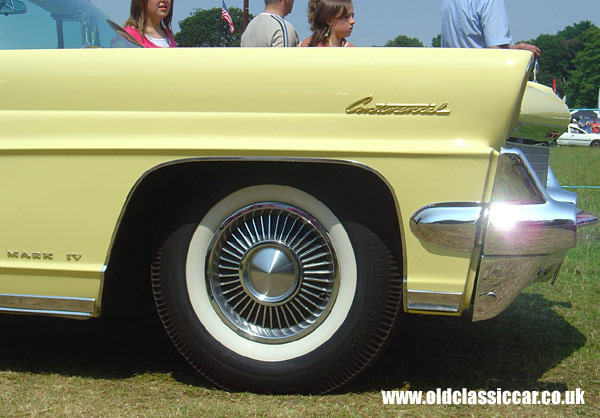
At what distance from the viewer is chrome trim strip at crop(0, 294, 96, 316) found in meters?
2.76

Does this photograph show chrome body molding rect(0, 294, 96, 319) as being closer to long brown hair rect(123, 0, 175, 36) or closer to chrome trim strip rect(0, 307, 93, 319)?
chrome trim strip rect(0, 307, 93, 319)

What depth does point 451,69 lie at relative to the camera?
98.0 inches

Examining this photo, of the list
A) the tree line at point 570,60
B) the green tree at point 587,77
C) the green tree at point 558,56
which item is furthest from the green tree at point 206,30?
the green tree at point 558,56

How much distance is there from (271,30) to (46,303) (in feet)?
6.33

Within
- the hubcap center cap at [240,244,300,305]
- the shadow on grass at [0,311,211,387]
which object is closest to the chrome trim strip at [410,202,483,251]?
the hubcap center cap at [240,244,300,305]

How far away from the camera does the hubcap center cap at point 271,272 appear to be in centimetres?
269

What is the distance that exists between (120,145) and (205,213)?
0.40 m

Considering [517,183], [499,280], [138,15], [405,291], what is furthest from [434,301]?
[138,15]

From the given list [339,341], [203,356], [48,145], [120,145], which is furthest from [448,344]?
[48,145]

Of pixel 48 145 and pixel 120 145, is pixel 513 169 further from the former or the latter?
pixel 48 145

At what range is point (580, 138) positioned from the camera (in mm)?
34562

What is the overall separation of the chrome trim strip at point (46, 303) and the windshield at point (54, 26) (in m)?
1.08

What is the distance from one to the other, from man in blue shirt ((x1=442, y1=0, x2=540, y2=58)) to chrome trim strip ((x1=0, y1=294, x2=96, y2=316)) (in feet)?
8.94

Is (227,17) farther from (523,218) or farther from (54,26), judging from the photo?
(523,218)
